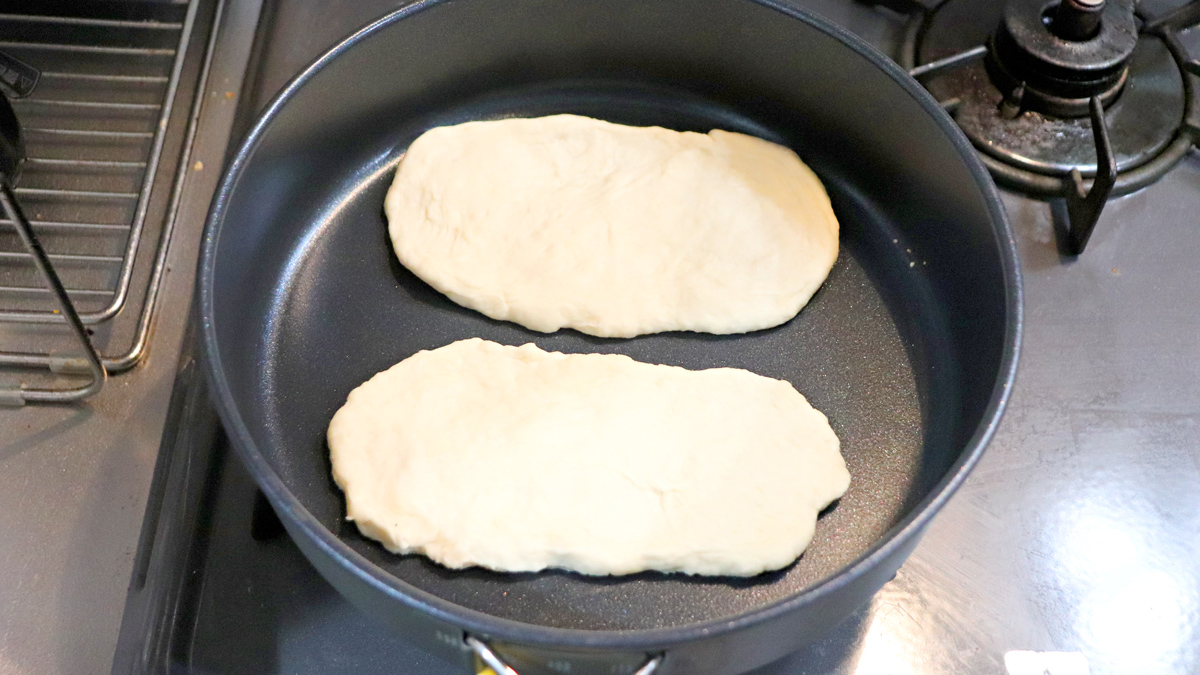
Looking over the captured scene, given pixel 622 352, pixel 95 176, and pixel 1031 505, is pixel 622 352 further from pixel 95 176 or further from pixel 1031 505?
pixel 95 176

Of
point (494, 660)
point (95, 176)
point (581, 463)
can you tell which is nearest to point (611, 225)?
point (581, 463)

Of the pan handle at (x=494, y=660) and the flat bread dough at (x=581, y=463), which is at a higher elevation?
the pan handle at (x=494, y=660)

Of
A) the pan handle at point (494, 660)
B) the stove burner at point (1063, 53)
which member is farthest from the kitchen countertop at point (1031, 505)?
the pan handle at point (494, 660)

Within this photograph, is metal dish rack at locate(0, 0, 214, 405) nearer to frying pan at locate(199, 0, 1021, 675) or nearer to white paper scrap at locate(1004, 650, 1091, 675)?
frying pan at locate(199, 0, 1021, 675)

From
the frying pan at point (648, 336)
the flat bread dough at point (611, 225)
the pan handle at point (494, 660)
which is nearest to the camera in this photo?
the pan handle at point (494, 660)

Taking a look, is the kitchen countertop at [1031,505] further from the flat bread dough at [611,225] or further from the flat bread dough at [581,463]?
the flat bread dough at [611,225]

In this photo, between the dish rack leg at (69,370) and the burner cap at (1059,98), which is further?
the burner cap at (1059,98)

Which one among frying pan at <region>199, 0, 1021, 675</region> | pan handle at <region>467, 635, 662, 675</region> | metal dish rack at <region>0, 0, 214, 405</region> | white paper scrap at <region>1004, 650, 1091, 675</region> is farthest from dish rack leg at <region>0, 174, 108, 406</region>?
white paper scrap at <region>1004, 650, 1091, 675</region>
